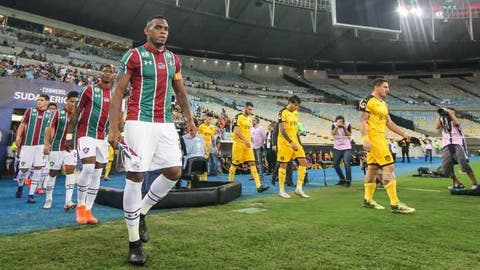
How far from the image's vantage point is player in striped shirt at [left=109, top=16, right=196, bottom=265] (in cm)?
289

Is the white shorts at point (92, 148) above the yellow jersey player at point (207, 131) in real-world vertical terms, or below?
below

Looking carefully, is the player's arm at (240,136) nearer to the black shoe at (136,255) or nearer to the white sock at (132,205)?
the white sock at (132,205)

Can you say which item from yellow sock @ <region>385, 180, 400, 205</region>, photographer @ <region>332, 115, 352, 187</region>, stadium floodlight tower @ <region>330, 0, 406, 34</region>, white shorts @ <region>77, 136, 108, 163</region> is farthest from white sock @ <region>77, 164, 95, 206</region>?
stadium floodlight tower @ <region>330, 0, 406, 34</region>

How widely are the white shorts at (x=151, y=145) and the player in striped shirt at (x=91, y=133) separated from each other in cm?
202

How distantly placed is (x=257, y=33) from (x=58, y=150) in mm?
32855

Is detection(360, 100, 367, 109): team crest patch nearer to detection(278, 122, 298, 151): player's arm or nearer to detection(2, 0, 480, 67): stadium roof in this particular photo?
detection(278, 122, 298, 151): player's arm

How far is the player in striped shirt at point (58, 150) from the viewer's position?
5.39 meters

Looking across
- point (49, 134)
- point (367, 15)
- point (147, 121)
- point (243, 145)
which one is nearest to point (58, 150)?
point (49, 134)

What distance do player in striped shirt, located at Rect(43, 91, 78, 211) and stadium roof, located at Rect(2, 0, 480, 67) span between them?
85.1 feet

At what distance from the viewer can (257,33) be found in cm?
3634

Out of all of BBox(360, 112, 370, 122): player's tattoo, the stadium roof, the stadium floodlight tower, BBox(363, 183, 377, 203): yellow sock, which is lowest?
BBox(363, 183, 377, 203): yellow sock

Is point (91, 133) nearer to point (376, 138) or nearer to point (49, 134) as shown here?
point (49, 134)

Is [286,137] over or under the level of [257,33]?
under

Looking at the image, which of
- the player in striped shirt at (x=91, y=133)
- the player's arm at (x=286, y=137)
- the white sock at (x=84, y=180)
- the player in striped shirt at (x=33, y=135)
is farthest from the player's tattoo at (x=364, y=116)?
the player in striped shirt at (x=33, y=135)
